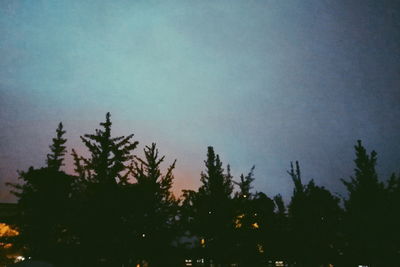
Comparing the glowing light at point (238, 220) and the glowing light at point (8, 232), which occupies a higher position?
the glowing light at point (238, 220)

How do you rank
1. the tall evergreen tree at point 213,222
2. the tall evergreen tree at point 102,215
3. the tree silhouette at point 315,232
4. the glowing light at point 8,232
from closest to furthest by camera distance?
the tall evergreen tree at point 102,215 → the tall evergreen tree at point 213,222 → the tree silhouette at point 315,232 → the glowing light at point 8,232

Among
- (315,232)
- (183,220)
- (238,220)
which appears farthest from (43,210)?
(315,232)

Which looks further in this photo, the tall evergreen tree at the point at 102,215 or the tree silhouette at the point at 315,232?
the tree silhouette at the point at 315,232

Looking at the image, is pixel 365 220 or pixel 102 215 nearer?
pixel 102 215

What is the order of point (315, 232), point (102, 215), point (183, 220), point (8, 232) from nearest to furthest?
point (102, 215) → point (183, 220) → point (315, 232) → point (8, 232)

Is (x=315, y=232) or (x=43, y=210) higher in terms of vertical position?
(x=43, y=210)

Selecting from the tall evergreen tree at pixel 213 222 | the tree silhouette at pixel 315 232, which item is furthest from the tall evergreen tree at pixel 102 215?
the tree silhouette at pixel 315 232

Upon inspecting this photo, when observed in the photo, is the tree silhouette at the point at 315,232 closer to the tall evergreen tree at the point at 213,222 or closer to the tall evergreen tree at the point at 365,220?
the tall evergreen tree at the point at 365,220

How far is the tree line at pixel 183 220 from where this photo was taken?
9.92 metres

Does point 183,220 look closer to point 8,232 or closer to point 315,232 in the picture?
point 315,232

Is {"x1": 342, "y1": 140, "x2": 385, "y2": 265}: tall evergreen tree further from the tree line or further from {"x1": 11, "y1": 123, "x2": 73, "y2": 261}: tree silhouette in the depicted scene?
{"x1": 11, "y1": 123, "x2": 73, "y2": 261}: tree silhouette

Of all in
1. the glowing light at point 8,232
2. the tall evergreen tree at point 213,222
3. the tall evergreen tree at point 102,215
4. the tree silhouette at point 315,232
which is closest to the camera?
the tall evergreen tree at point 102,215

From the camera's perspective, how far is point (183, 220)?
44.3ft

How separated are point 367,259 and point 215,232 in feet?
24.5
